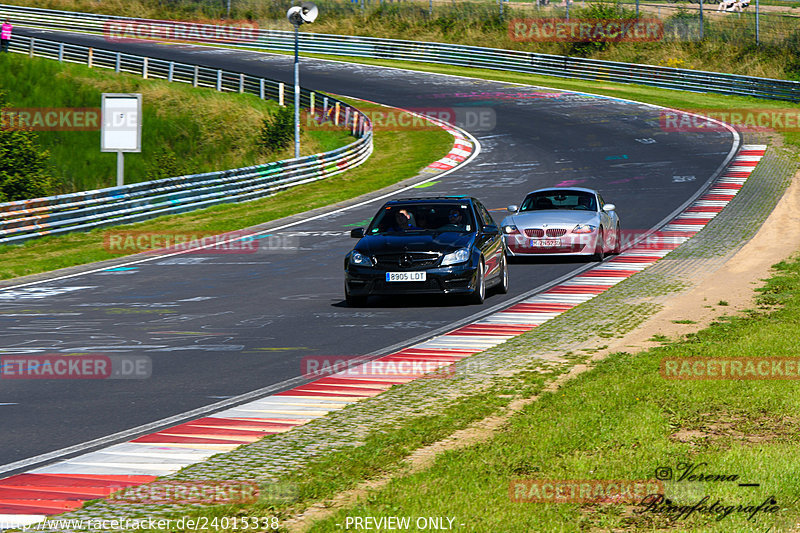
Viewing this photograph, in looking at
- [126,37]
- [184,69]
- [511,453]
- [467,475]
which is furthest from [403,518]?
[126,37]

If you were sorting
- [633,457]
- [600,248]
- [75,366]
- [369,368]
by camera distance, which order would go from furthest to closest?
[600,248] → [75,366] → [369,368] → [633,457]

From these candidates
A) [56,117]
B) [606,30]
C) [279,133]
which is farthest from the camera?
[606,30]

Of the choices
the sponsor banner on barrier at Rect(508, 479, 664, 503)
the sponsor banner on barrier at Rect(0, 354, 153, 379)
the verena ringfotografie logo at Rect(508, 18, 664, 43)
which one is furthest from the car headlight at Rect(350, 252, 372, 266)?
the verena ringfotografie logo at Rect(508, 18, 664, 43)

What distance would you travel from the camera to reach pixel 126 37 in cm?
7056

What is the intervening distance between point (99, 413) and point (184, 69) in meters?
43.3

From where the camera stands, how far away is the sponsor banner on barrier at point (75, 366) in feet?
36.0

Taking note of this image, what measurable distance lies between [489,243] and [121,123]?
1448 centimetres

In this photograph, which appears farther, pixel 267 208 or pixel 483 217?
pixel 267 208

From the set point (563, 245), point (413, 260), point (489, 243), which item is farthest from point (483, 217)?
point (563, 245)

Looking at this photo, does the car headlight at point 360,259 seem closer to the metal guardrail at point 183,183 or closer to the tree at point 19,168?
the metal guardrail at point 183,183

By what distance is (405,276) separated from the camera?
603 inches

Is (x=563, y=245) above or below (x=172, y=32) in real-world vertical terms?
below

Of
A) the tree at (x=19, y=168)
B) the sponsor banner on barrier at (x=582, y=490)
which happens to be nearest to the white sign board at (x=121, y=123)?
the tree at (x=19, y=168)

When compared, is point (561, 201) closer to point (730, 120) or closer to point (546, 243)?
point (546, 243)
